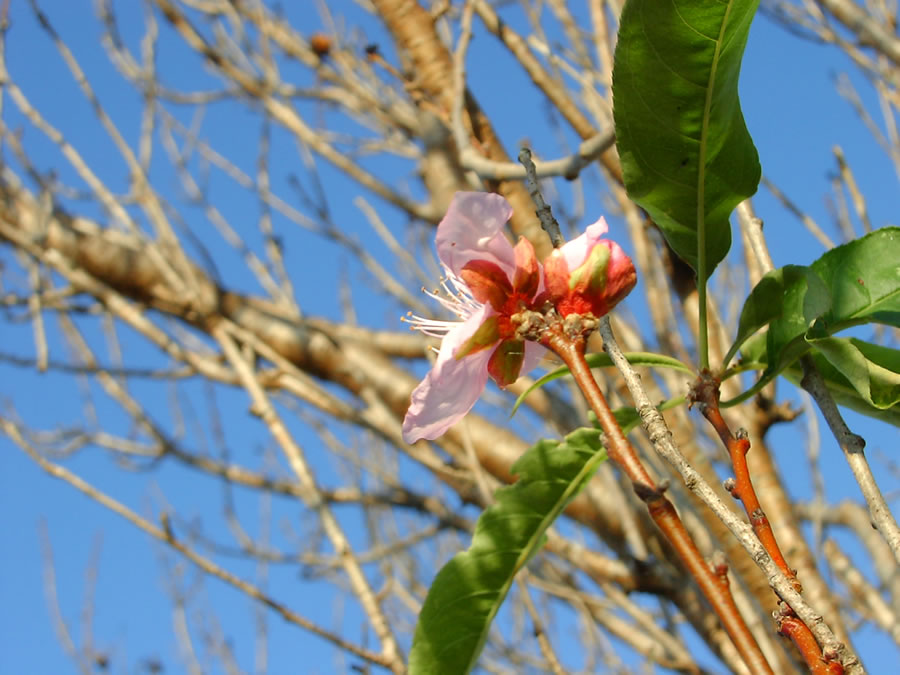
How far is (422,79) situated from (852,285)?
5.01ft

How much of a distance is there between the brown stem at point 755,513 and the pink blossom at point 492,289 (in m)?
0.12

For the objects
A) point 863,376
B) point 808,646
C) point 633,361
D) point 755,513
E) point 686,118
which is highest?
point 686,118

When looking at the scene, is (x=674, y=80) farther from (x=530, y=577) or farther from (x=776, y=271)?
(x=530, y=577)

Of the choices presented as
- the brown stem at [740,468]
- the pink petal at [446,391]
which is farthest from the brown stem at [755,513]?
the pink petal at [446,391]

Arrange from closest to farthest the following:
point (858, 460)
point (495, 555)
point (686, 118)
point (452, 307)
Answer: point (858, 460) < point (686, 118) < point (495, 555) < point (452, 307)

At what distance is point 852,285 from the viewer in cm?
84

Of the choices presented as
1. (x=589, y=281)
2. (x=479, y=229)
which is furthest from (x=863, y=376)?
(x=479, y=229)

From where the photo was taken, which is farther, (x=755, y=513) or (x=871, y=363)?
(x=871, y=363)

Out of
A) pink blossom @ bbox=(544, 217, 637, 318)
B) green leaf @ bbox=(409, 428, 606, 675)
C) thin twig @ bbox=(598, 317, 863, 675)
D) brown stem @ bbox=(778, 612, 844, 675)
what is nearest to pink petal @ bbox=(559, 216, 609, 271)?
pink blossom @ bbox=(544, 217, 637, 318)

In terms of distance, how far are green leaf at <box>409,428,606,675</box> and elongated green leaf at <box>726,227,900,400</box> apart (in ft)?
0.68

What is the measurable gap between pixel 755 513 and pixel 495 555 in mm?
332

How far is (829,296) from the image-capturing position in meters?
0.79

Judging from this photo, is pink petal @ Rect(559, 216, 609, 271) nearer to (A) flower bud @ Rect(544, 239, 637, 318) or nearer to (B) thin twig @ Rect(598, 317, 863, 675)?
(A) flower bud @ Rect(544, 239, 637, 318)

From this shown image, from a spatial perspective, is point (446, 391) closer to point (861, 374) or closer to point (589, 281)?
point (589, 281)
